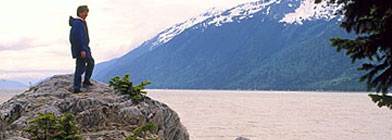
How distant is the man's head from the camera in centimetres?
1562

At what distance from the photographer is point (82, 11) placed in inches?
615

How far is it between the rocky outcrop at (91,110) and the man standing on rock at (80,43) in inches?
29.4

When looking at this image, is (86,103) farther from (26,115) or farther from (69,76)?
(69,76)

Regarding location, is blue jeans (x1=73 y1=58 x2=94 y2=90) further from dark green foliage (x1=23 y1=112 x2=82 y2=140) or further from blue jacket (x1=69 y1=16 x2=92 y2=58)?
dark green foliage (x1=23 y1=112 x2=82 y2=140)

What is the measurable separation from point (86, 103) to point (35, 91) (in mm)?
2562

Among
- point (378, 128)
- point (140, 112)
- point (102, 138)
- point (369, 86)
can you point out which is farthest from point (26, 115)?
point (378, 128)

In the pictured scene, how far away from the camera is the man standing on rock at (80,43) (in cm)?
1528

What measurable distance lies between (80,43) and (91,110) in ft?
9.18

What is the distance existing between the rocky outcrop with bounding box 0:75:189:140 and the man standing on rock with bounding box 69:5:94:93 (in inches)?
29.4

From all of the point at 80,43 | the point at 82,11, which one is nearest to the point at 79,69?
the point at 80,43

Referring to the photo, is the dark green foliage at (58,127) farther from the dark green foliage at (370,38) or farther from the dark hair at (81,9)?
the dark green foliage at (370,38)

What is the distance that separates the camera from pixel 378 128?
6034 centimetres

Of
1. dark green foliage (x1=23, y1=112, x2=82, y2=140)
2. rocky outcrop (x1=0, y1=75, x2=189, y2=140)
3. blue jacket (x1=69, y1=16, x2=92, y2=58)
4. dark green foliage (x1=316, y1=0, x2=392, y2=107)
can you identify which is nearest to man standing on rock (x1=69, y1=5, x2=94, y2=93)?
blue jacket (x1=69, y1=16, x2=92, y2=58)

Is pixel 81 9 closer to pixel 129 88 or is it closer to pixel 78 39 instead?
pixel 78 39
